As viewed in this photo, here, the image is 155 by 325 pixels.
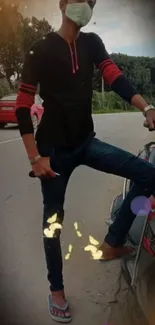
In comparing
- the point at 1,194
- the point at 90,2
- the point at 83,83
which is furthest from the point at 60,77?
the point at 1,194

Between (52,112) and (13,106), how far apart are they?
0.31 ft

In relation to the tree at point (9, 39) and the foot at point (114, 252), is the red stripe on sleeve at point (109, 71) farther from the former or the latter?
the foot at point (114, 252)

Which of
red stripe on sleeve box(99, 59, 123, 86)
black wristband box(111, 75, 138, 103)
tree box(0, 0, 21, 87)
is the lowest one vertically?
black wristband box(111, 75, 138, 103)

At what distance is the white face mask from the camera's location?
4.31 feet

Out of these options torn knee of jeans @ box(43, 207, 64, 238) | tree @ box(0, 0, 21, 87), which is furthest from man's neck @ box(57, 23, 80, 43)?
torn knee of jeans @ box(43, 207, 64, 238)

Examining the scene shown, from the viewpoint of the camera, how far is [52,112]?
53.2 inches

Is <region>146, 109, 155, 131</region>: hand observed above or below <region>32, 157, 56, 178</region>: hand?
above

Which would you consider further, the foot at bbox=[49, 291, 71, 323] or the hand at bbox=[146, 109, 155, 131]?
the foot at bbox=[49, 291, 71, 323]

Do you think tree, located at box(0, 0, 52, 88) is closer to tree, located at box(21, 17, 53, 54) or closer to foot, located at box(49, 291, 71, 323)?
tree, located at box(21, 17, 53, 54)

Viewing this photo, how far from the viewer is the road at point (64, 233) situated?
4.72ft

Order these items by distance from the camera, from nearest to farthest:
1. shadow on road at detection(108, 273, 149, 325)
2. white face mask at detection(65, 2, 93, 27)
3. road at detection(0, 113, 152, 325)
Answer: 1. white face mask at detection(65, 2, 93, 27)
2. road at detection(0, 113, 152, 325)
3. shadow on road at detection(108, 273, 149, 325)

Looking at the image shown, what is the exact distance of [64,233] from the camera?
1484mm

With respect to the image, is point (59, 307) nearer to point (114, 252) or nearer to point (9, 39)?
point (114, 252)

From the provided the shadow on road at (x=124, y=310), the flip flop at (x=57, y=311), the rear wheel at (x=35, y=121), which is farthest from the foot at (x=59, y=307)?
the rear wheel at (x=35, y=121)
